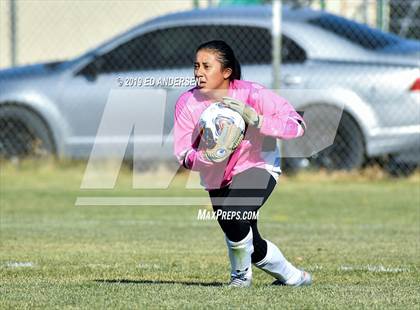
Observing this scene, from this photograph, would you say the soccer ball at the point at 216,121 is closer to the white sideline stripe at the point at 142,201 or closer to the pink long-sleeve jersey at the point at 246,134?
the pink long-sleeve jersey at the point at 246,134

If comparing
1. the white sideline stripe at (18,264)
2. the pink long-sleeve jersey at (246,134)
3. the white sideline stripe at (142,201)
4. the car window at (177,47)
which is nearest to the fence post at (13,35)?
the car window at (177,47)

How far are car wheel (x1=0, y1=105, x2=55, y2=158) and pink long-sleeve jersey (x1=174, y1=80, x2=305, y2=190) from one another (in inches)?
302

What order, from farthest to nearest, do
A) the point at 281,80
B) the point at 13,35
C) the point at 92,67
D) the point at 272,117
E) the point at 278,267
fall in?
the point at 13,35 < the point at 92,67 < the point at 281,80 < the point at 278,267 < the point at 272,117

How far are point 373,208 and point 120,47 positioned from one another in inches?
162

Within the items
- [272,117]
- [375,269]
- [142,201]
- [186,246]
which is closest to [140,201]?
[142,201]

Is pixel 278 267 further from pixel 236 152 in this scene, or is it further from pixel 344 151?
pixel 344 151

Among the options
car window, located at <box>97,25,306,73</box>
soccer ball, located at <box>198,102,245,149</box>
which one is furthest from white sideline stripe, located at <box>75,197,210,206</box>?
soccer ball, located at <box>198,102,245,149</box>

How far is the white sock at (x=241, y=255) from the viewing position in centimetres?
623

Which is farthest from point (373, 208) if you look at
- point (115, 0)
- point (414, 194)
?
point (115, 0)

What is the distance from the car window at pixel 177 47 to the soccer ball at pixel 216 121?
7.40 meters

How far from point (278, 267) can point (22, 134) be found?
26.6ft

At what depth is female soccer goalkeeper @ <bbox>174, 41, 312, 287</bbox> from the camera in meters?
6.14

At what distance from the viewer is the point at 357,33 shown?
43.2ft

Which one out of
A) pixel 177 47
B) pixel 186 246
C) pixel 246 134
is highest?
pixel 246 134
